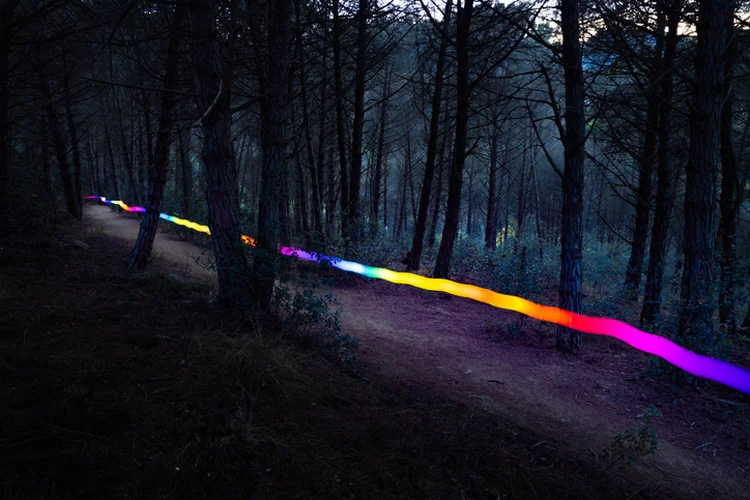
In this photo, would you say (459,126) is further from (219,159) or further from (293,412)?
(293,412)

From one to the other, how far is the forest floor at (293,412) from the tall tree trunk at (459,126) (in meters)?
4.20

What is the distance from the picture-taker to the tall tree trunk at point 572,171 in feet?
21.1

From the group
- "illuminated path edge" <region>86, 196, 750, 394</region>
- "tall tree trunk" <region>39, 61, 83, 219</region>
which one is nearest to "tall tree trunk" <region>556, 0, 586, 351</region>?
"illuminated path edge" <region>86, 196, 750, 394</region>

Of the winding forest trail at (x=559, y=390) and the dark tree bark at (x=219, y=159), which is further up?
the dark tree bark at (x=219, y=159)

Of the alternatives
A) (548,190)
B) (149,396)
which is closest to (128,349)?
(149,396)

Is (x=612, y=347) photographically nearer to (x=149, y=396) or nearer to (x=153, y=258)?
(x=149, y=396)

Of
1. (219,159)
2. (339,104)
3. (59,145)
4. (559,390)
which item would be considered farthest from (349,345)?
(59,145)

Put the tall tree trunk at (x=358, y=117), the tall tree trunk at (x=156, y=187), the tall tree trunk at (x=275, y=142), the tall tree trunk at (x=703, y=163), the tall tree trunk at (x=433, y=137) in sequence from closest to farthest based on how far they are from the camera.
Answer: the tall tree trunk at (x=703, y=163)
the tall tree trunk at (x=275, y=142)
the tall tree trunk at (x=156, y=187)
the tall tree trunk at (x=358, y=117)
the tall tree trunk at (x=433, y=137)

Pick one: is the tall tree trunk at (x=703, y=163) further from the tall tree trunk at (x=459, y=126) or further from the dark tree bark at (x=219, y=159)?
the dark tree bark at (x=219, y=159)

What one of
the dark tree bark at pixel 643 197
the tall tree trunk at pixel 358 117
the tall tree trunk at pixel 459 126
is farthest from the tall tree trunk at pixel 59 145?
the dark tree bark at pixel 643 197

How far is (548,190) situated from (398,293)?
27.4 metres

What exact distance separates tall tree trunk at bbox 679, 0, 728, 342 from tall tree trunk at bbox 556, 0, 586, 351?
1.42 metres

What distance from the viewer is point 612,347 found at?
7.17m

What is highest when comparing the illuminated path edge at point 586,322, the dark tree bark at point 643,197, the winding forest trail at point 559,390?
the dark tree bark at point 643,197
